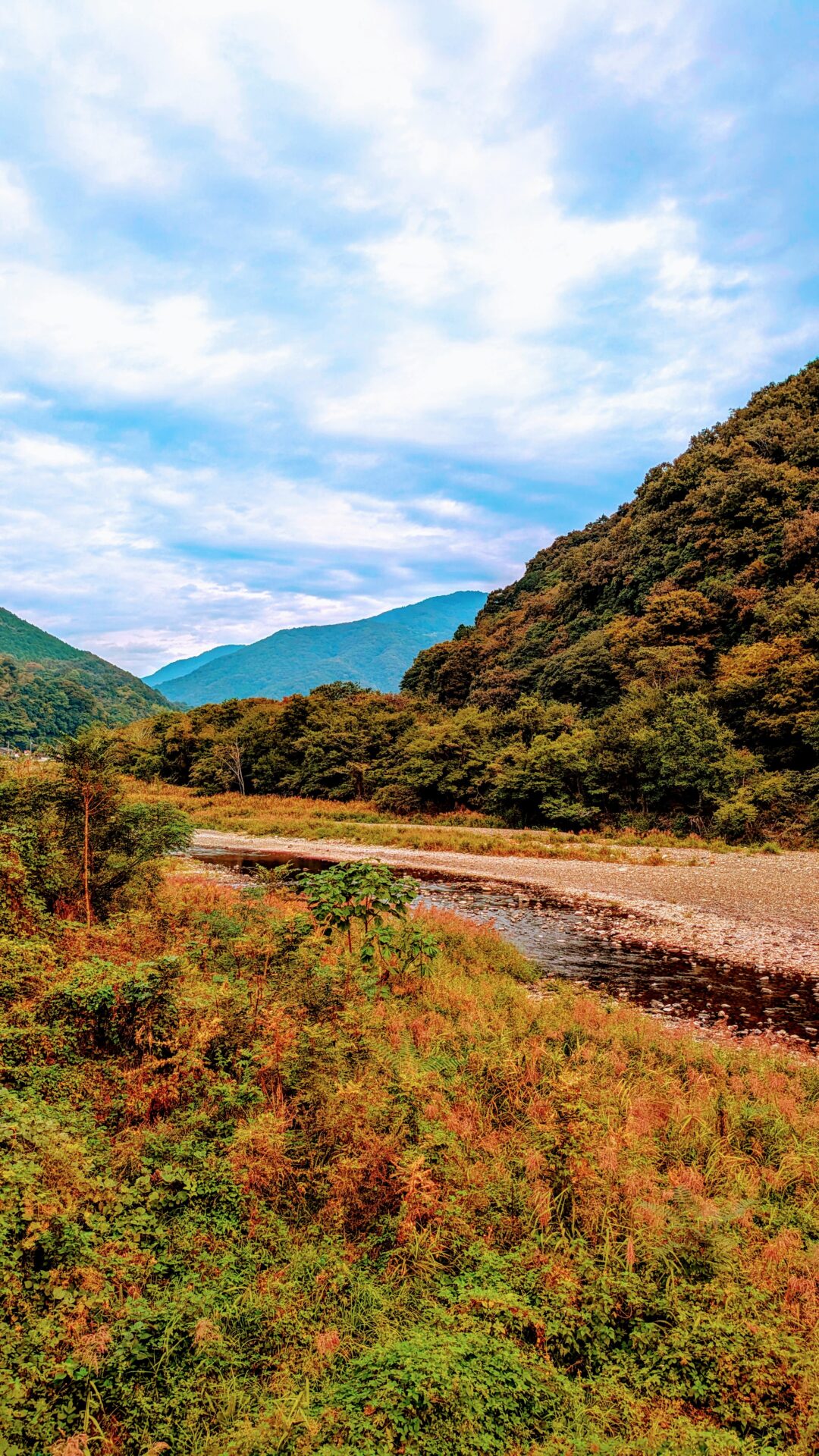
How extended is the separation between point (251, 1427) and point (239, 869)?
2353 cm

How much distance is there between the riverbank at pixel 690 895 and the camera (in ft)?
44.5

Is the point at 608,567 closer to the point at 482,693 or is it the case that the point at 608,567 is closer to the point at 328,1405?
the point at 482,693

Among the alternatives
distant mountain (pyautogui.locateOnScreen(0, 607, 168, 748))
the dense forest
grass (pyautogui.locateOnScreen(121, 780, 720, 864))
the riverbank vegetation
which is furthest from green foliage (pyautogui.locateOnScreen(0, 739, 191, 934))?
distant mountain (pyautogui.locateOnScreen(0, 607, 168, 748))

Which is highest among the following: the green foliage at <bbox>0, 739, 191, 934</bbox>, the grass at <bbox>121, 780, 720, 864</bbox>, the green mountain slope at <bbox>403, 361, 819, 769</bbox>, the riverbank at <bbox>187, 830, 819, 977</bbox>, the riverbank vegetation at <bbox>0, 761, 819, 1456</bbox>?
the green mountain slope at <bbox>403, 361, 819, 769</bbox>

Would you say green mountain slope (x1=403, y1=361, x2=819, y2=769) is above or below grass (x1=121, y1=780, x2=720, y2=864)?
above

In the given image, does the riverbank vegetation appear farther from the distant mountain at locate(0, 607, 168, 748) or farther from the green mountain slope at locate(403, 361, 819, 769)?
the distant mountain at locate(0, 607, 168, 748)

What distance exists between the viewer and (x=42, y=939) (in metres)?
6.59

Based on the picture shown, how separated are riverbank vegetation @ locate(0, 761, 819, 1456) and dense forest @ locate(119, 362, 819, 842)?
2377 centimetres

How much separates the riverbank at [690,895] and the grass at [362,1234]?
604 cm

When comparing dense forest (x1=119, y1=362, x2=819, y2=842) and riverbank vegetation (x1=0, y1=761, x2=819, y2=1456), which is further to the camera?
dense forest (x1=119, y1=362, x2=819, y2=842)

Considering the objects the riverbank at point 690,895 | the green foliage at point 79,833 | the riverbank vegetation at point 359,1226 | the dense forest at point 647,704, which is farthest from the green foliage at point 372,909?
the dense forest at point 647,704

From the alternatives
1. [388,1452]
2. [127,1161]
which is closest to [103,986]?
[127,1161]

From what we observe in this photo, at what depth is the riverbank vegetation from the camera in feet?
9.77

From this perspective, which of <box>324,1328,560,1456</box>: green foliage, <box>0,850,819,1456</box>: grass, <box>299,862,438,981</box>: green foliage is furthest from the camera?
<box>299,862,438,981</box>: green foliage
